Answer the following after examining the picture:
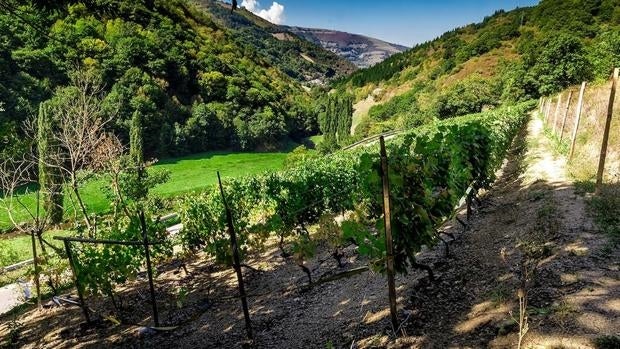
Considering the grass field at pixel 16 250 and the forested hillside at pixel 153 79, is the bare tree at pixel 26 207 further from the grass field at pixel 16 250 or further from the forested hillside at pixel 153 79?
the forested hillside at pixel 153 79

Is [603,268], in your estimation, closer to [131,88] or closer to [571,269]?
[571,269]

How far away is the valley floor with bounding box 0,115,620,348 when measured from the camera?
4348mm

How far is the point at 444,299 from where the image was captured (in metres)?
5.46

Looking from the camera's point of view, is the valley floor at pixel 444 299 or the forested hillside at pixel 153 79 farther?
the forested hillside at pixel 153 79

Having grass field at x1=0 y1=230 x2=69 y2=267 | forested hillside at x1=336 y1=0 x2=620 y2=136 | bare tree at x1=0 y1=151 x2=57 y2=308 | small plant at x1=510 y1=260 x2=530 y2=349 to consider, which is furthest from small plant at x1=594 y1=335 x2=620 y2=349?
forested hillside at x1=336 y1=0 x2=620 y2=136

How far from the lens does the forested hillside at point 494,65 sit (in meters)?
57.9

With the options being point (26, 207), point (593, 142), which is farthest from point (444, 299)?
point (26, 207)

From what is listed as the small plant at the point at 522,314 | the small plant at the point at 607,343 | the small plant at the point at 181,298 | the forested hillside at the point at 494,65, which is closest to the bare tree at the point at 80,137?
the small plant at the point at 181,298

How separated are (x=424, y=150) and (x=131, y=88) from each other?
230 ft

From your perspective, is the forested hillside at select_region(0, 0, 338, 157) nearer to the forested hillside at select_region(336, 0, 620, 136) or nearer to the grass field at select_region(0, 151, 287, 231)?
the grass field at select_region(0, 151, 287, 231)

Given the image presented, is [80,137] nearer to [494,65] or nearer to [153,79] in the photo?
[153,79]

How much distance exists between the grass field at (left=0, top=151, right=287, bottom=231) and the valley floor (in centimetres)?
2987

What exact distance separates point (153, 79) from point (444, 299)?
76.7 metres

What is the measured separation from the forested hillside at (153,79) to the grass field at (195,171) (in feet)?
14.6
